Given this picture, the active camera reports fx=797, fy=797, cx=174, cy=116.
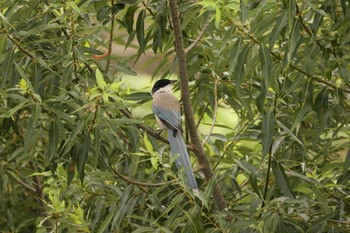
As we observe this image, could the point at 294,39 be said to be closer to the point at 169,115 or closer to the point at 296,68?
the point at 296,68

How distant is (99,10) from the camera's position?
11.5ft

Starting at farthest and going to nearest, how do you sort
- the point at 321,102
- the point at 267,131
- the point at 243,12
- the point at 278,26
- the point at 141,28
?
the point at 141,28, the point at 321,102, the point at 267,131, the point at 243,12, the point at 278,26

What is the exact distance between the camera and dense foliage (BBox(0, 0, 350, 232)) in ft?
10.0

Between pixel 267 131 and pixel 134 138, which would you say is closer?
pixel 267 131

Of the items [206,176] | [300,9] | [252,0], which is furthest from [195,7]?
[206,176]

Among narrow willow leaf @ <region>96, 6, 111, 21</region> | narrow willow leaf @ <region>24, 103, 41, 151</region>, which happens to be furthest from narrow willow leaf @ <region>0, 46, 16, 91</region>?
narrow willow leaf @ <region>96, 6, 111, 21</region>

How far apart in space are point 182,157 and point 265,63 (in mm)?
583

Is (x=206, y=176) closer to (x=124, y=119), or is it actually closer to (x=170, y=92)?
(x=124, y=119)

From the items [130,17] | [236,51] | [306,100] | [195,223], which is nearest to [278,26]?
[236,51]

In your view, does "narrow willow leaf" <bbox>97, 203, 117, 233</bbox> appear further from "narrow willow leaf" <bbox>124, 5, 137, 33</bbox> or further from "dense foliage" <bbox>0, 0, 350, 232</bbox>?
"narrow willow leaf" <bbox>124, 5, 137, 33</bbox>

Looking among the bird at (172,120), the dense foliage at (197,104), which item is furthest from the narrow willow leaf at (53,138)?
the bird at (172,120)

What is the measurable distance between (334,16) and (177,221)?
1.02 metres

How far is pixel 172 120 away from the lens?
3.78 metres

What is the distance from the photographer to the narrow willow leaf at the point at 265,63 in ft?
9.76
